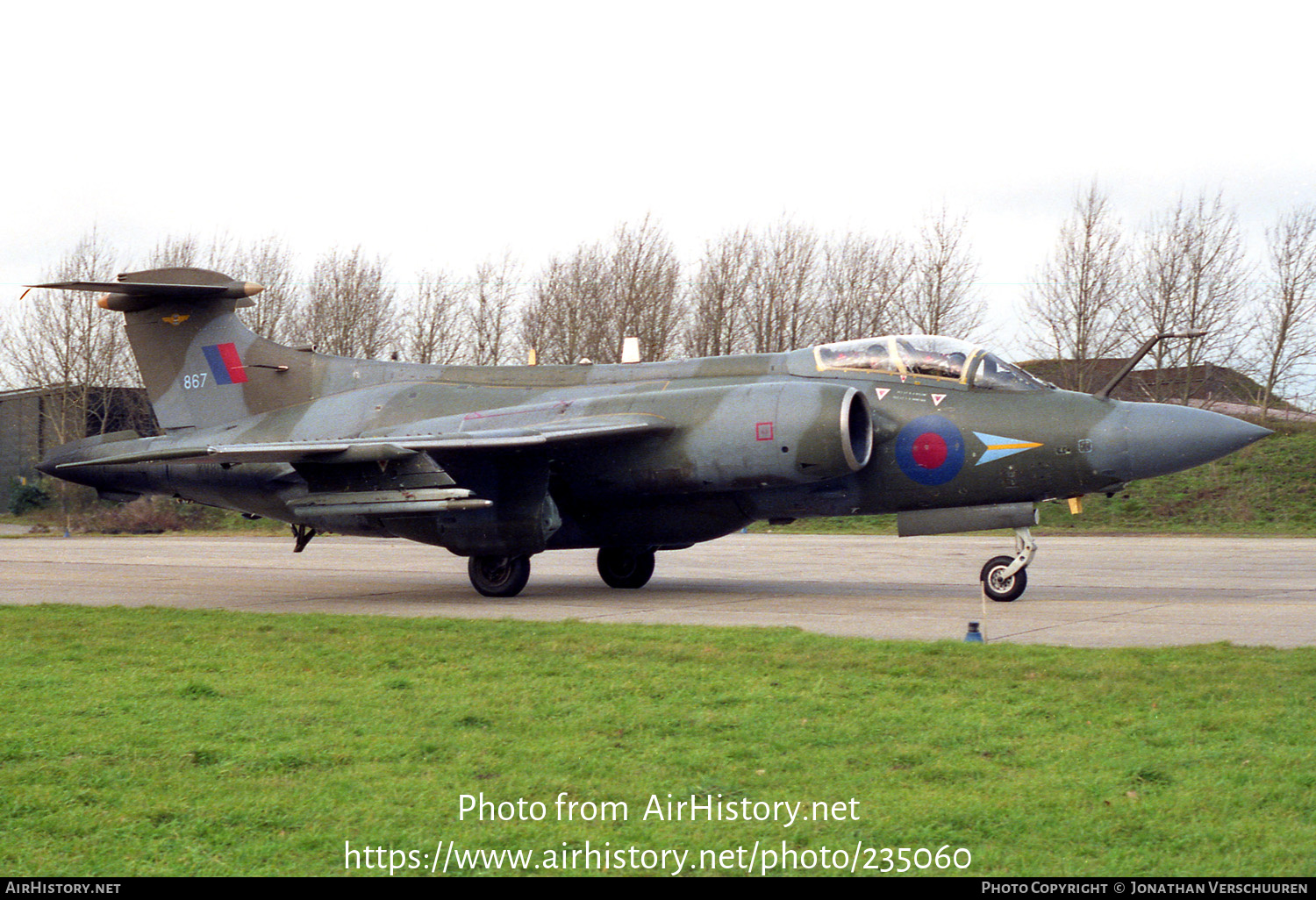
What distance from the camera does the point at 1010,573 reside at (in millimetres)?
12539

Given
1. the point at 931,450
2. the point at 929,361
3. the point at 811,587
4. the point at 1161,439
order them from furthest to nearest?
1. the point at 811,587
2. the point at 929,361
3. the point at 931,450
4. the point at 1161,439

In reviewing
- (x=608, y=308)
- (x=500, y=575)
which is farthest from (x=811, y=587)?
(x=608, y=308)

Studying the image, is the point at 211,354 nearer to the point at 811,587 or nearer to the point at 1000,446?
the point at 811,587

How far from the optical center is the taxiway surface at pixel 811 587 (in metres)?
10.7

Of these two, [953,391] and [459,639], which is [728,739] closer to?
[459,639]

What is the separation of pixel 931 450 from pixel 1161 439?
7.78 feet

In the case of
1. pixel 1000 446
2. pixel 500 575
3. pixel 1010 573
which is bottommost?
pixel 500 575

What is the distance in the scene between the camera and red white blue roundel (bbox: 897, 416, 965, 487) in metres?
12.8

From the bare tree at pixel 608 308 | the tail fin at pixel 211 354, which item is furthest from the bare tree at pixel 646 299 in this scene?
the tail fin at pixel 211 354

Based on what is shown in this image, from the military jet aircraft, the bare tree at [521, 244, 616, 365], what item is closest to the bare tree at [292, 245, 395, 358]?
the bare tree at [521, 244, 616, 365]

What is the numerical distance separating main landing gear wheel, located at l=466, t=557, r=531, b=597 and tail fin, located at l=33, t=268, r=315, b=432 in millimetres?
4119

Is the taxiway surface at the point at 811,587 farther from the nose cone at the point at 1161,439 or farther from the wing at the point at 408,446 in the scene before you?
the wing at the point at 408,446

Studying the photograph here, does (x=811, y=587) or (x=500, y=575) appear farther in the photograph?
(x=811, y=587)
